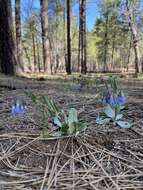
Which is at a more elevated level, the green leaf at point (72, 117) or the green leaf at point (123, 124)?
the green leaf at point (72, 117)

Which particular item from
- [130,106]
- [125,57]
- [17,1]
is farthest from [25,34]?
[130,106]

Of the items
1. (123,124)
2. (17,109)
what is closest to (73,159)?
(123,124)

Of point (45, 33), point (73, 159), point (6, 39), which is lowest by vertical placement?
point (73, 159)

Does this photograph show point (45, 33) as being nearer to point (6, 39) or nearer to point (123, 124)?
point (6, 39)

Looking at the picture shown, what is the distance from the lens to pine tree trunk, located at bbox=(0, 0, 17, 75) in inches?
316

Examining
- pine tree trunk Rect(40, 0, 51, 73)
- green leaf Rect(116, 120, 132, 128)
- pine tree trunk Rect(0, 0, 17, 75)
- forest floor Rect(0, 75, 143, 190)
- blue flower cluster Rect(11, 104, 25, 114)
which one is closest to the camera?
forest floor Rect(0, 75, 143, 190)

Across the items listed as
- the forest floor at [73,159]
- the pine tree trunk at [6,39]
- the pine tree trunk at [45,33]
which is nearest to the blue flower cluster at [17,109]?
the forest floor at [73,159]

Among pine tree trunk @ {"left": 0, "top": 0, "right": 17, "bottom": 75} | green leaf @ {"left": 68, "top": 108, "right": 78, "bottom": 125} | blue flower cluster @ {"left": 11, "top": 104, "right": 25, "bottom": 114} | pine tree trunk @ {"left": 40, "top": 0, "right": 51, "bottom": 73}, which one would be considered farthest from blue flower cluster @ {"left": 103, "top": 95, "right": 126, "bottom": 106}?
pine tree trunk @ {"left": 40, "top": 0, "right": 51, "bottom": 73}

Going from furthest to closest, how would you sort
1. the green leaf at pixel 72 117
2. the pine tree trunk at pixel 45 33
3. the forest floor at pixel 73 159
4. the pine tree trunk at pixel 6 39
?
the pine tree trunk at pixel 45 33 < the pine tree trunk at pixel 6 39 < the green leaf at pixel 72 117 < the forest floor at pixel 73 159

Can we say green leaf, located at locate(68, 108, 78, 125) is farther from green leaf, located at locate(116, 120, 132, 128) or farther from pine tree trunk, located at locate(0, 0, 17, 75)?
pine tree trunk, located at locate(0, 0, 17, 75)

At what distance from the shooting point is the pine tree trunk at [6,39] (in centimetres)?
803

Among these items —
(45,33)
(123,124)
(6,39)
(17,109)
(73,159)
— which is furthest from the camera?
(45,33)

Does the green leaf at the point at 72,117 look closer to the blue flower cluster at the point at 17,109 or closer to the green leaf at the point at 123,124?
the green leaf at the point at 123,124

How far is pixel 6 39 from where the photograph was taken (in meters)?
8.14
